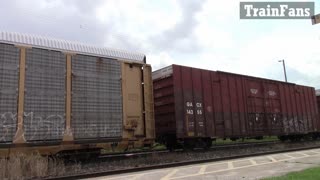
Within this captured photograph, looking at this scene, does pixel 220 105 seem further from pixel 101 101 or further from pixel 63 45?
A: pixel 63 45

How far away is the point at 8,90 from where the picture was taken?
33.9ft

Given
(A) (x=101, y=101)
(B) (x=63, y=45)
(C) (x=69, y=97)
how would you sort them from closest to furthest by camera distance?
1. (C) (x=69, y=97)
2. (B) (x=63, y=45)
3. (A) (x=101, y=101)

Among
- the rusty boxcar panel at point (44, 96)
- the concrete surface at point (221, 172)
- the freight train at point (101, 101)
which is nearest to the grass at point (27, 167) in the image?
the freight train at point (101, 101)

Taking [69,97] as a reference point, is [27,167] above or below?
below

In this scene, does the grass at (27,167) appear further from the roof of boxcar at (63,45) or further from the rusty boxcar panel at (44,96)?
the roof of boxcar at (63,45)

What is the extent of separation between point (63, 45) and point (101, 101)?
2.27 m

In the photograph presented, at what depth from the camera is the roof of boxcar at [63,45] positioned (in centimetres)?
1084

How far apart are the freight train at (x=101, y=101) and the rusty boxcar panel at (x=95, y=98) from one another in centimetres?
3

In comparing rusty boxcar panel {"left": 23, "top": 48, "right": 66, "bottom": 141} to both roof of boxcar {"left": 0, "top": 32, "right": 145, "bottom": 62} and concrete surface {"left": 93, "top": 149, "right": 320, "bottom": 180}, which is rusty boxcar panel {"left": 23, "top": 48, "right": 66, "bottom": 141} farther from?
concrete surface {"left": 93, "top": 149, "right": 320, "bottom": 180}

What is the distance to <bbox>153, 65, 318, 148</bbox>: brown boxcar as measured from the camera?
15477 millimetres

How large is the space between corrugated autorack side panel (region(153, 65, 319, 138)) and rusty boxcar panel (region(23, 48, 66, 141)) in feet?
17.8

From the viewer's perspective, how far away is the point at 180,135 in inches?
593

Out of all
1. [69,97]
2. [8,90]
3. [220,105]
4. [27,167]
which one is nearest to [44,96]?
[69,97]

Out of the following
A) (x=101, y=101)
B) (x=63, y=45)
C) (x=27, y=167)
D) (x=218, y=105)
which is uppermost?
(x=63, y=45)
